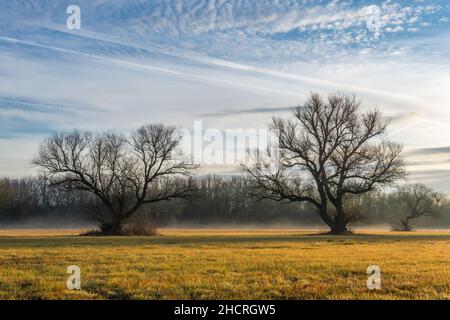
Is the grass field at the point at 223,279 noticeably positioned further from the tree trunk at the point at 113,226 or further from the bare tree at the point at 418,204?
the bare tree at the point at 418,204

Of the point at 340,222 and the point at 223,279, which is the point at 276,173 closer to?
the point at 340,222

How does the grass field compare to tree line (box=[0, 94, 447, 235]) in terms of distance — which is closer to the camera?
the grass field

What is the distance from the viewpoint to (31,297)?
11.5 meters

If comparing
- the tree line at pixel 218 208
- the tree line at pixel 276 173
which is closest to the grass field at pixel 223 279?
the tree line at pixel 276 173

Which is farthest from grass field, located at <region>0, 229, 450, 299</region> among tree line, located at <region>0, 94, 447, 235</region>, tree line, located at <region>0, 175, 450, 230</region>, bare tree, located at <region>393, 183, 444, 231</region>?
tree line, located at <region>0, 175, 450, 230</region>

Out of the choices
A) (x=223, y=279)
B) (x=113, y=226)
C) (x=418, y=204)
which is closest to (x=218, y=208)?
(x=418, y=204)

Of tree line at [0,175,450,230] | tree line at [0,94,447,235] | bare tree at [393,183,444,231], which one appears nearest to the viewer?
tree line at [0,94,447,235]

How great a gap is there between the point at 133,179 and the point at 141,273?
43.0 m

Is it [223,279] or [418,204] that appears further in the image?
[418,204]

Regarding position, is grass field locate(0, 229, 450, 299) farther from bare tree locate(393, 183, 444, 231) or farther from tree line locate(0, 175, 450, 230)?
tree line locate(0, 175, 450, 230)

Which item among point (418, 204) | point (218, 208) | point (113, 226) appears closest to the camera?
point (113, 226)

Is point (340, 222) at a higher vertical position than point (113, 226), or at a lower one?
higher
